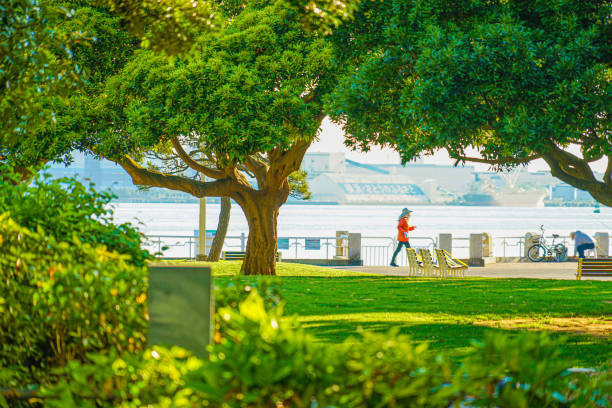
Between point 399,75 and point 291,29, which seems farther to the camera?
point 291,29

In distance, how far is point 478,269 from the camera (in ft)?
84.8

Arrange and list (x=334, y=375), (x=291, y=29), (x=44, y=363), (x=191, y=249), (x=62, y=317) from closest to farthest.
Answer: (x=334, y=375) < (x=62, y=317) < (x=44, y=363) < (x=291, y=29) < (x=191, y=249)

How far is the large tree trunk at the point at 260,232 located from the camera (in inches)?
711

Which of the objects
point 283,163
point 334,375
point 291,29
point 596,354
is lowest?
point 596,354

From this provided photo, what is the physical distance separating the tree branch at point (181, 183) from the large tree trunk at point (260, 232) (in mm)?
609

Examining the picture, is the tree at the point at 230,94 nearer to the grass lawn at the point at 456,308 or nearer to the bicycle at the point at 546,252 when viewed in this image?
the grass lawn at the point at 456,308

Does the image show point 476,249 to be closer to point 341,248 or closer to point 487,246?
point 487,246

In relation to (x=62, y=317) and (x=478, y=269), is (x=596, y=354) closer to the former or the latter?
(x=62, y=317)

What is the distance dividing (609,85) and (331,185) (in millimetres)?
Answer: 154816

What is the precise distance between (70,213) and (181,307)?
83.2 inches

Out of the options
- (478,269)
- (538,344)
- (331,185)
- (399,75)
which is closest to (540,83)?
(399,75)

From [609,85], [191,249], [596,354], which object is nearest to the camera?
[596,354]

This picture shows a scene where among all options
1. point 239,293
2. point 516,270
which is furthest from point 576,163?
point 516,270

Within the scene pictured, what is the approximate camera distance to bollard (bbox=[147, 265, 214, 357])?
3551 millimetres
